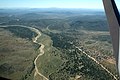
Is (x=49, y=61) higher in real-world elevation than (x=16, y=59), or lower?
higher

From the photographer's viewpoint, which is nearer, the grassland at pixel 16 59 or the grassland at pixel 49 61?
the grassland at pixel 16 59

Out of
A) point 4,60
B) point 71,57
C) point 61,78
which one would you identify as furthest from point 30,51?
point 61,78

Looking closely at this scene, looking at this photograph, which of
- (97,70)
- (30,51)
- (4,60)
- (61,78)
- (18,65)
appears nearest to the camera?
(61,78)

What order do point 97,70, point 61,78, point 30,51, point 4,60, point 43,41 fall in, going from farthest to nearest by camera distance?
point 43,41 < point 30,51 < point 4,60 < point 97,70 < point 61,78

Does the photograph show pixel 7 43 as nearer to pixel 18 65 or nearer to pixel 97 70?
pixel 18 65

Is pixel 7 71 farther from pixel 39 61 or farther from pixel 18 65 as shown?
pixel 39 61

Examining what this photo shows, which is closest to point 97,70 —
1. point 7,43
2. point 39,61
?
point 39,61

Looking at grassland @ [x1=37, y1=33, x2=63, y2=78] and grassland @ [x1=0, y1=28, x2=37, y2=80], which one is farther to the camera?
grassland @ [x1=37, y1=33, x2=63, y2=78]

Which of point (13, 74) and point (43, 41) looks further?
point (43, 41)

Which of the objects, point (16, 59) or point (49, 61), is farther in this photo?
point (16, 59)
